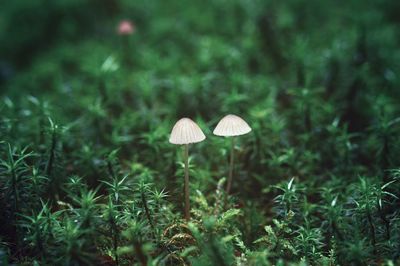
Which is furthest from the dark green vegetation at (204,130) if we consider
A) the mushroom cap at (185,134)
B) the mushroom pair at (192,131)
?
the mushroom cap at (185,134)

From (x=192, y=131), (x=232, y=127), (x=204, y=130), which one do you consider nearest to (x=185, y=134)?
(x=192, y=131)

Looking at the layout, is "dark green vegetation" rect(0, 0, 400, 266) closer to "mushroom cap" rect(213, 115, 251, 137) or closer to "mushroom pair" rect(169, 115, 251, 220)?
"mushroom pair" rect(169, 115, 251, 220)

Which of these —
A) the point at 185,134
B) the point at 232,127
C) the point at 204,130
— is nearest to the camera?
the point at 185,134

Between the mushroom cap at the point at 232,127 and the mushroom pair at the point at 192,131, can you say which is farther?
the mushroom cap at the point at 232,127

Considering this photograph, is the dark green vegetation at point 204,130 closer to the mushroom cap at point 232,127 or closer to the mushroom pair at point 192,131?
the mushroom pair at point 192,131

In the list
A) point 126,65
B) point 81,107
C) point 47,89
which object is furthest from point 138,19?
point 81,107

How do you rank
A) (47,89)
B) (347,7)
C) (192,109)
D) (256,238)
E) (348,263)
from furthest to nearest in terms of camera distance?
(347,7) < (47,89) < (192,109) < (256,238) < (348,263)

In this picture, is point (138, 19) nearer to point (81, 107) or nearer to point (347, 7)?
point (81, 107)

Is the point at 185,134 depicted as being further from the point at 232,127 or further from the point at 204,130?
the point at 204,130
